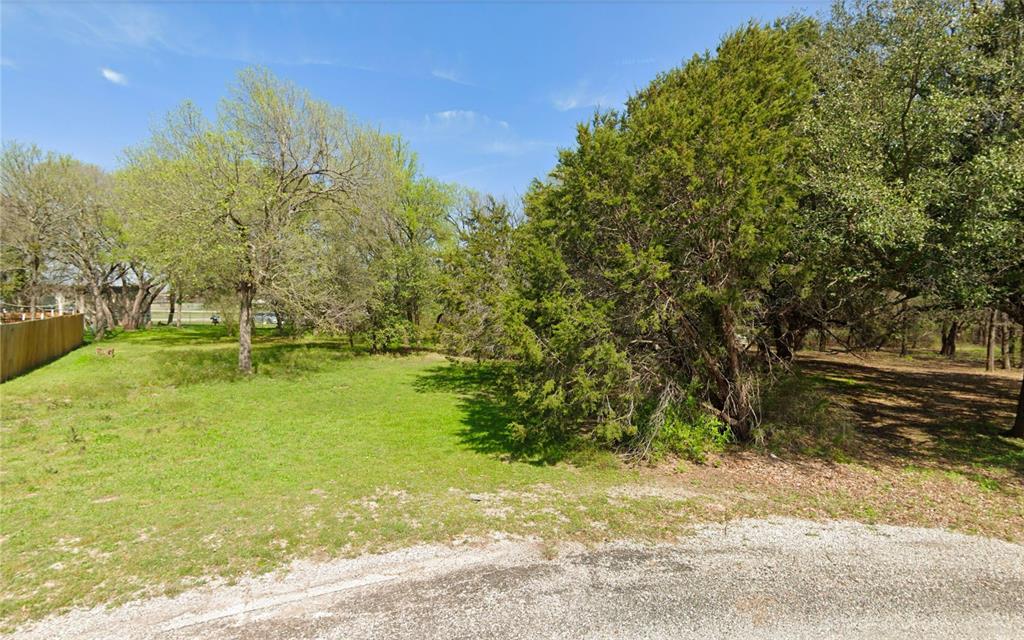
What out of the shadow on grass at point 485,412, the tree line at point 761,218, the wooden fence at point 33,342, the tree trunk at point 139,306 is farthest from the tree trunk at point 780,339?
the tree trunk at point 139,306

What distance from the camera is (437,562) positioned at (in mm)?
4605

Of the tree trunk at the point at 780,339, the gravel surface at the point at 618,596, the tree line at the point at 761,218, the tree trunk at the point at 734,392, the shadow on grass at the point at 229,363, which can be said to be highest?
the tree line at the point at 761,218

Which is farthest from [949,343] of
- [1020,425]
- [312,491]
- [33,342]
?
→ [33,342]

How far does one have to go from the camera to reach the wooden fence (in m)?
14.3

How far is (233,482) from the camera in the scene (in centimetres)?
675

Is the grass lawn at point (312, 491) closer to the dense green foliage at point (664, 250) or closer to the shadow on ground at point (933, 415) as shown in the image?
the shadow on ground at point (933, 415)

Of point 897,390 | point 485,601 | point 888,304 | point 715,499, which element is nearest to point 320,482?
point 485,601

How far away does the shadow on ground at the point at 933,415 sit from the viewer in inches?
334

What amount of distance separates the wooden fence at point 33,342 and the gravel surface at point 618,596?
1639 cm

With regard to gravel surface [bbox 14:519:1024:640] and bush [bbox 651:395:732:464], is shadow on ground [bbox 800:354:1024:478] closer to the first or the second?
bush [bbox 651:395:732:464]

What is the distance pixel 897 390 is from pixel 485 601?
55.7 feet

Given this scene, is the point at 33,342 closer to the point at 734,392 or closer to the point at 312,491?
the point at 312,491

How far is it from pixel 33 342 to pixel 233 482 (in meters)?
16.8

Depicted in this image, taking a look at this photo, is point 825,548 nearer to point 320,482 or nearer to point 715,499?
point 715,499
